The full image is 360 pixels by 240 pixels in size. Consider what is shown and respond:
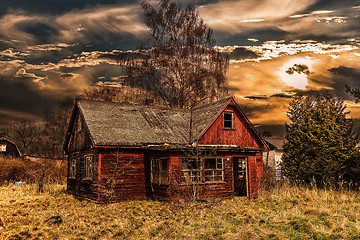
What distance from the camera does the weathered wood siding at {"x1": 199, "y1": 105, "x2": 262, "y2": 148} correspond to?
2000cm

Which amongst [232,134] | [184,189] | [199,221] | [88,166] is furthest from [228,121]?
[199,221]

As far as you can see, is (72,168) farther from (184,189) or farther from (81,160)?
(184,189)

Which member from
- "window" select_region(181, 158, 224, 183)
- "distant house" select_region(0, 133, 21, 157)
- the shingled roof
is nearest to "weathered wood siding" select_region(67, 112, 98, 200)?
the shingled roof

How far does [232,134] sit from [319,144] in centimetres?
529

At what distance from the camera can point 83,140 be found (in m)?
19.8

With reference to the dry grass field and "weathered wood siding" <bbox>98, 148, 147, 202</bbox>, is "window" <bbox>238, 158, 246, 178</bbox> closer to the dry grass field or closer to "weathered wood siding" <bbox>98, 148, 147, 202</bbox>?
the dry grass field

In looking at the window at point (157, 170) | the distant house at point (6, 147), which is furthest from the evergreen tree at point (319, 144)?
the distant house at point (6, 147)

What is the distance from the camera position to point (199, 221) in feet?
37.1

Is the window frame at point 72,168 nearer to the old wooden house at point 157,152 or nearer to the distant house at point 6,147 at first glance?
the old wooden house at point 157,152

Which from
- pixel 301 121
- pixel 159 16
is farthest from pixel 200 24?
pixel 301 121

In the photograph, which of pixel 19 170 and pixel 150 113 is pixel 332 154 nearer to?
pixel 150 113

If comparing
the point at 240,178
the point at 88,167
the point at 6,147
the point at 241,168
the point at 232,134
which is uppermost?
the point at 232,134

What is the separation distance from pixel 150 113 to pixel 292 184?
10.5 meters

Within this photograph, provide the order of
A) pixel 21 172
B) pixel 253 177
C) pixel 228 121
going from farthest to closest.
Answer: pixel 21 172 < pixel 228 121 < pixel 253 177
